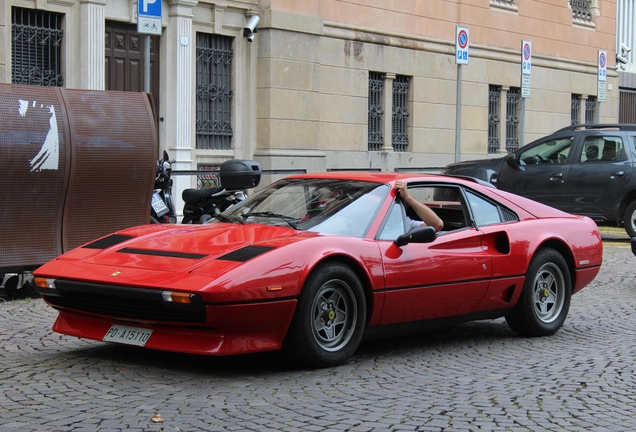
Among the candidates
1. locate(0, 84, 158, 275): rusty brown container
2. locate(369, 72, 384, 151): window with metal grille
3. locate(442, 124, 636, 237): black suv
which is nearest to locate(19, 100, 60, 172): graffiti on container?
locate(0, 84, 158, 275): rusty brown container

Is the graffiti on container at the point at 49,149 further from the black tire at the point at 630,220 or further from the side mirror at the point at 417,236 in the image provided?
the black tire at the point at 630,220

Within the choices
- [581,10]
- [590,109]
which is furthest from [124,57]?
[590,109]

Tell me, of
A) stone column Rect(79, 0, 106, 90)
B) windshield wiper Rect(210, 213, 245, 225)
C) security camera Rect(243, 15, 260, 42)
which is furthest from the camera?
security camera Rect(243, 15, 260, 42)

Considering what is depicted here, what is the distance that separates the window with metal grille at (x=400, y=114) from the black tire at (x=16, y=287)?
1476 centimetres

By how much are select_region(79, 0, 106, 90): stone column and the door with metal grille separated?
490 mm

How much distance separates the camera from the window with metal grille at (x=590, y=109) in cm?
3131

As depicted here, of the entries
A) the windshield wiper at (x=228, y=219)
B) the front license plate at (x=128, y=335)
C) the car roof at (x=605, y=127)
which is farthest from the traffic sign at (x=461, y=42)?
the front license plate at (x=128, y=335)

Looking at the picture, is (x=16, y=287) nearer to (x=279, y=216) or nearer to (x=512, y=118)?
(x=279, y=216)

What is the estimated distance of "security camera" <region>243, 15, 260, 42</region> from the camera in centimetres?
1967

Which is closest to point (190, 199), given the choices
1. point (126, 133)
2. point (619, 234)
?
point (126, 133)

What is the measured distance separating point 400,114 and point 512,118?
513 cm

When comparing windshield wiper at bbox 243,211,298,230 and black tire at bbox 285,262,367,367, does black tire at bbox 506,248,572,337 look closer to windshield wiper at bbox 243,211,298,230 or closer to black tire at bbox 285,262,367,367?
black tire at bbox 285,262,367,367

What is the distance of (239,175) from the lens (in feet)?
33.9

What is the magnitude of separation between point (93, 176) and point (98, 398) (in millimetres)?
4630
